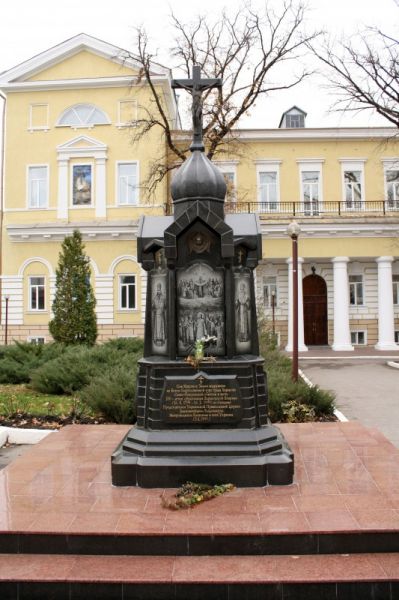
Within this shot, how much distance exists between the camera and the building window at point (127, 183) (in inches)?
1058

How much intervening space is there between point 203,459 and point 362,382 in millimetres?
12121

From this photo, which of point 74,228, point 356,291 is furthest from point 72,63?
point 356,291

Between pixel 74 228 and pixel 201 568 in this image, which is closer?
pixel 201 568

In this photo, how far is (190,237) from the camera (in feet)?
18.9

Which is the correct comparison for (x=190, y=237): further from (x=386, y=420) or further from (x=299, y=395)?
(x=386, y=420)

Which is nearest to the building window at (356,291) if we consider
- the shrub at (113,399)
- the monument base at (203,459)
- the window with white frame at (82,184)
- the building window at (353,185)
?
the building window at (353,185)

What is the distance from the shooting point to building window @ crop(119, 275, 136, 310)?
26.7 metres

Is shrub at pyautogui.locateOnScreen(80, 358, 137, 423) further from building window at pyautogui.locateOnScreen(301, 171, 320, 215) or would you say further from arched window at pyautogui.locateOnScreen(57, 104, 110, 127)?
building window at pyautogui.locateOnScreen(301, 171, 320, 215)

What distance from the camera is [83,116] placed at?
27031mm

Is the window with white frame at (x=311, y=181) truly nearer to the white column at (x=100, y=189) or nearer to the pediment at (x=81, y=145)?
the white column at (x=100, y=189)

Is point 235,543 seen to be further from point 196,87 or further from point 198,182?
point 196,87

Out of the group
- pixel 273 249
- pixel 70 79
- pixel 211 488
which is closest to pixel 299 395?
pixel 211 488

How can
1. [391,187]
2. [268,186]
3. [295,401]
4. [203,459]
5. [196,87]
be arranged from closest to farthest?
[203,459] < [196,87] < [295,401] < [391,187] < [268,186]

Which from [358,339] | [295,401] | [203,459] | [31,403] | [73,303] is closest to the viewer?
[203,459]
